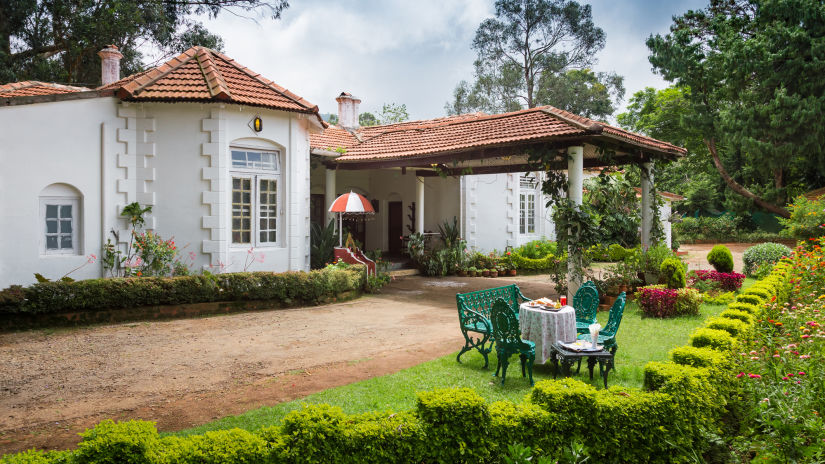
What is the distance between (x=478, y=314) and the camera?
6.68m

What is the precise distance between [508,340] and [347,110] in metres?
14.8

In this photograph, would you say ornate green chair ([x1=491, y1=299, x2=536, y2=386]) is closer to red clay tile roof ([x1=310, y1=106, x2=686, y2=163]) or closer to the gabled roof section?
red clay tile roof ([x1=310, y1=106, x2=686, y2=163])

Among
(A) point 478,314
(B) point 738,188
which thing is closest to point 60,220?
(A) point 478,314

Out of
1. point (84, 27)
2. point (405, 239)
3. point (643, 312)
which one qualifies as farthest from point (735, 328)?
point (84, 27)

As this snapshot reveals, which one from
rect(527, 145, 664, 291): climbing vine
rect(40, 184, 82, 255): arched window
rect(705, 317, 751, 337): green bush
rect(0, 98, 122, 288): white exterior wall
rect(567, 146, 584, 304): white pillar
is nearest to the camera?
rect(705, 317, 751, 337): green bush

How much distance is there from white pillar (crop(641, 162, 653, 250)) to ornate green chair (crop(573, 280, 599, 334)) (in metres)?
6.23

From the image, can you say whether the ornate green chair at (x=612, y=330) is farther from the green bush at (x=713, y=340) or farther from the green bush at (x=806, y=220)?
the green bush at (x=806, y=220)

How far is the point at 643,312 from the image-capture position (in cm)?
1008

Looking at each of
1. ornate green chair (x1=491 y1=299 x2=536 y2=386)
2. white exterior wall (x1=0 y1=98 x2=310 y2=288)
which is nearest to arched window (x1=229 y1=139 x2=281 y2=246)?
white exterior wall (x1=0 y1=98 x2=310 y2=288)

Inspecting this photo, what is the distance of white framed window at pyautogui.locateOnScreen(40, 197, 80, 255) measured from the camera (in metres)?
10.2

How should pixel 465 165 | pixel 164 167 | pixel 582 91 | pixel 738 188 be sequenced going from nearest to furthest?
pixel 164 167 → pixel 465 165 → pixel 738 188 → pixel 582 91

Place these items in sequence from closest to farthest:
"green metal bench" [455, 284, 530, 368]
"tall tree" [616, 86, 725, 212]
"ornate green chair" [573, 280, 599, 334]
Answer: "green metal bench" [455, 284, 530, 368], "ornate green chair" [573, 280, 599, 334], "tall tree" [616, 86, 725, 212]

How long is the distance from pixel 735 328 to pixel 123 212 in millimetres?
10893

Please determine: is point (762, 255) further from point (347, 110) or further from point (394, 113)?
point (394, 113)
